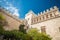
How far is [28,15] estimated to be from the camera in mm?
27328

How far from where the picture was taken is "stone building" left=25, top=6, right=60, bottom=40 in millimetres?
21597

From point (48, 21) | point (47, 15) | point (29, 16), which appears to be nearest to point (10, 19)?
point (29, 16)

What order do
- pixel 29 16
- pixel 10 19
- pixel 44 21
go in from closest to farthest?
pixel 10 19
pixel 44 21
pixel 29 16

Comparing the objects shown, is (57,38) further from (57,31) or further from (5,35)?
(5,35)

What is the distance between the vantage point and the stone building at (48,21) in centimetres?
2160

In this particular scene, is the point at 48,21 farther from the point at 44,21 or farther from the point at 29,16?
the point at 29,16

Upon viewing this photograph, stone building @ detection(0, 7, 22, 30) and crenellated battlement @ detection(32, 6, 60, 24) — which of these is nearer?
stone building @ detection(0, 7, 22, 30)

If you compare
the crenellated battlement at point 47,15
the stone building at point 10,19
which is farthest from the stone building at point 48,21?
the stone building at point 10,19

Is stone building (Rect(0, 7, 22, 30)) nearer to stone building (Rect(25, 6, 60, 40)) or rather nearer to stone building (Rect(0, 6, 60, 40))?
stone building (Rect(0, 6, 60, 40))

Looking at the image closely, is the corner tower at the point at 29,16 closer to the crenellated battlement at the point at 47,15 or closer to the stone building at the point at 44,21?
the stone building at the point at 44,21

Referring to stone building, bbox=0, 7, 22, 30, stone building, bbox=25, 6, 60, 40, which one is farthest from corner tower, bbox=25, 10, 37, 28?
stone building, bbox=0, 7, 22, 30

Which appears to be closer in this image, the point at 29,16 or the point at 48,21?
the point at 48,21

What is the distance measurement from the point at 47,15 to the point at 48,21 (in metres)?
1.62

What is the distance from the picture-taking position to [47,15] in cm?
2431
